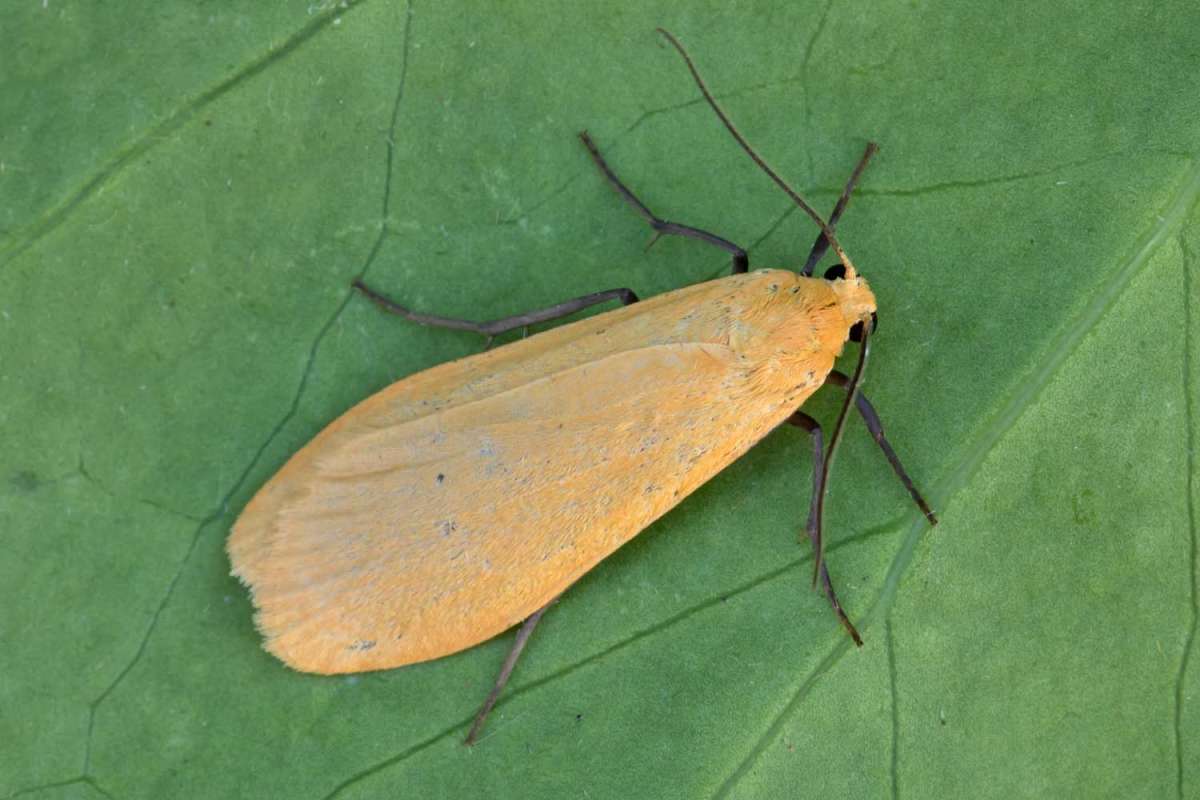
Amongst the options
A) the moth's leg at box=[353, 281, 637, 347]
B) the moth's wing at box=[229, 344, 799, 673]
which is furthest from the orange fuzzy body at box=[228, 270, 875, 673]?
the moth's leg at box=[353, 281, 637, 347]

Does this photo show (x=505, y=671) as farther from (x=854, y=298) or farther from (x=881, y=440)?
(x=854, y=298)

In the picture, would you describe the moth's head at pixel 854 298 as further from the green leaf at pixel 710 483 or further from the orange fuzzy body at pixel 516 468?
the green leaf at pixel 710 483

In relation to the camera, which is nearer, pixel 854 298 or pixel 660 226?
pixel 854 298

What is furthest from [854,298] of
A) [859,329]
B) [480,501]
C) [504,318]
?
[480,501]

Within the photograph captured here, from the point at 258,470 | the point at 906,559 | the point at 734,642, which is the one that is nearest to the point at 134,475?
the point at 258,470

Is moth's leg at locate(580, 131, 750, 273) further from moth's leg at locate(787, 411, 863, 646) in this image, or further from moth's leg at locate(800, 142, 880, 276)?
moth's leg at locate(787, 411, 863, 646)

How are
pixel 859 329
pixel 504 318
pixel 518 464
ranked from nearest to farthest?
1. pixel 518 464
2. pixel 859 329
3. pixel 504 318
